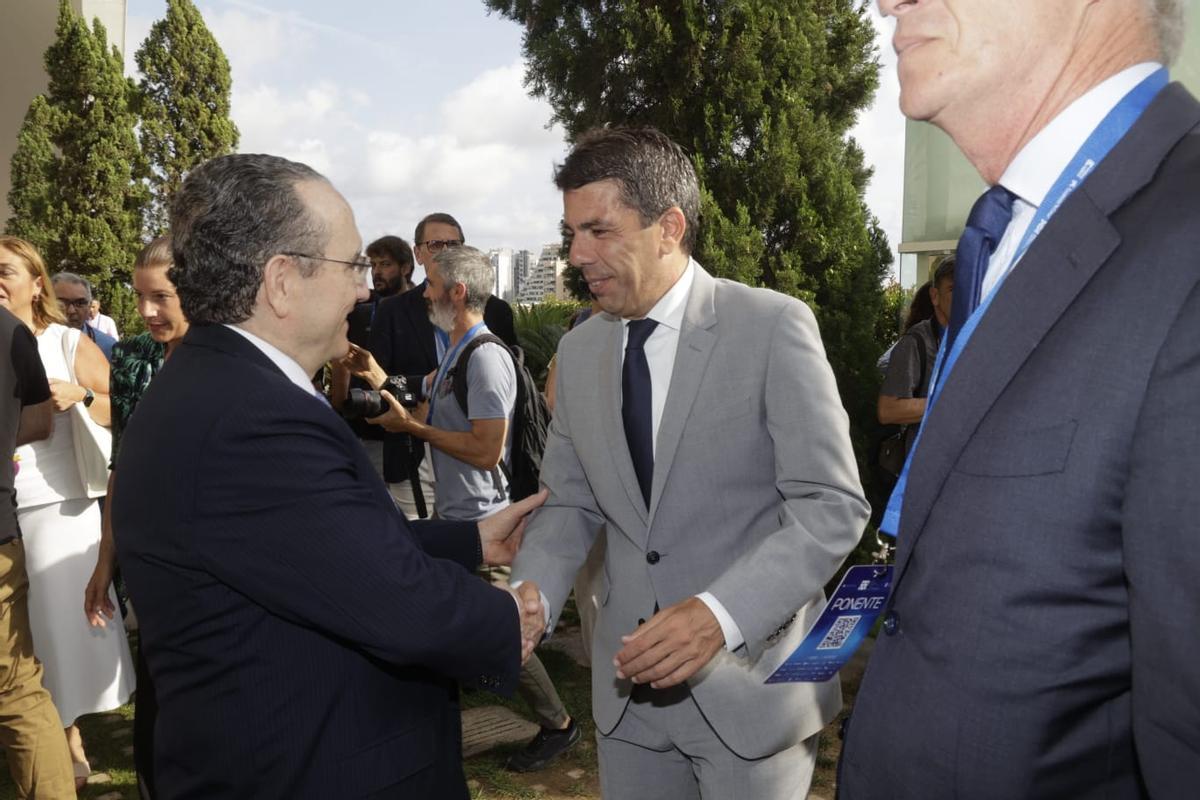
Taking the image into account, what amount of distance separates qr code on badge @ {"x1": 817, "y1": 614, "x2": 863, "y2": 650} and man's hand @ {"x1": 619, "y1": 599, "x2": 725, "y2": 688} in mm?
268

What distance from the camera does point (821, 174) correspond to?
6.44 m

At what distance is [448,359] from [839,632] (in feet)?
10.4

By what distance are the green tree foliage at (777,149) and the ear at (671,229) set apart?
374 cm

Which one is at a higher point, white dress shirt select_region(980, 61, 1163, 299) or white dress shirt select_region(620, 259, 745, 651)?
white dress shirt select_region(980, 61, 1163, 299)

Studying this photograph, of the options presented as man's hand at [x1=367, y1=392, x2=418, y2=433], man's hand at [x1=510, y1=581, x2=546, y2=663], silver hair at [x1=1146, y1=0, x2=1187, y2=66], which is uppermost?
silver hair at [x1=1146, y1=0, x2=1187, y2=66]

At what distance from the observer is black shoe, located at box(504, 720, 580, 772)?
4809 millimetres

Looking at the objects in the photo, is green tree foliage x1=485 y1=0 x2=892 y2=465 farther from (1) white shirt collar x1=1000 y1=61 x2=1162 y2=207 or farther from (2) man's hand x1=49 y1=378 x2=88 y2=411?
(1) white shirt collar x1=1000 y1=61 x2=1162 y2=207

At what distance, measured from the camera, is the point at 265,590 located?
1.73 m

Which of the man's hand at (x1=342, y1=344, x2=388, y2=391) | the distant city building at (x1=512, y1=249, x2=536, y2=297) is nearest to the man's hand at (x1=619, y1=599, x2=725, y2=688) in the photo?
the man's hand at (x1=342, y1=344, x2=388, y2=391)

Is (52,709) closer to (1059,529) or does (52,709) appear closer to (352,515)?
(352,515)

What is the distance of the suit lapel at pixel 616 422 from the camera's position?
7.77 ft

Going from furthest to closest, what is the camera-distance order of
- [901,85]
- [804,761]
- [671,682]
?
[804,761] → [671,682] → [901,85]

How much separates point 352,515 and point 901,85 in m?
1.26

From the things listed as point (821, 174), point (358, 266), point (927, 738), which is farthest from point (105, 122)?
point (927, 738)
